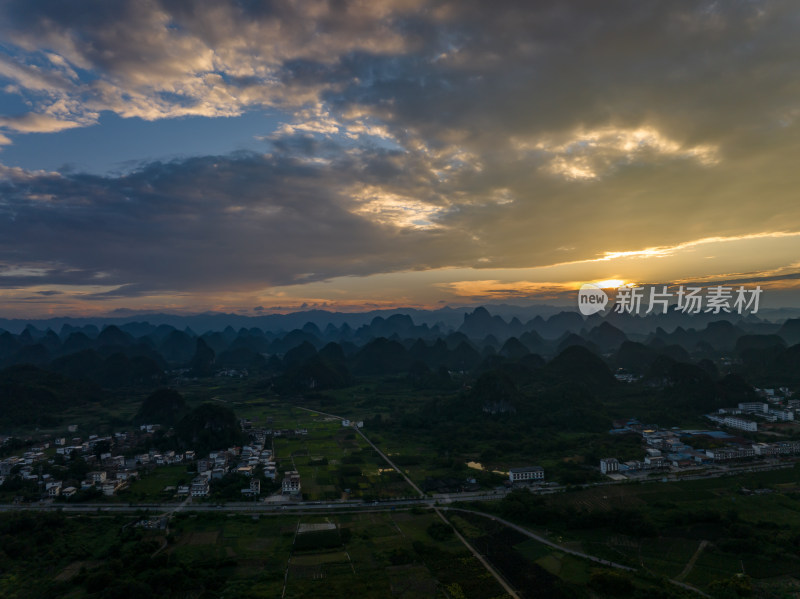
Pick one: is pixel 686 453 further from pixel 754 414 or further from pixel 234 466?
pixel 234 466

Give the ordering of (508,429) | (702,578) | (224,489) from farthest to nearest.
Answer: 1. (508,429)
2. (224,489)
3. (702,578)

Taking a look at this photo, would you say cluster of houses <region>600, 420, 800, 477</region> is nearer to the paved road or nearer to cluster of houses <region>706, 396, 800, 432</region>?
cluster of houses <region>706, 396, 800, 432</region>

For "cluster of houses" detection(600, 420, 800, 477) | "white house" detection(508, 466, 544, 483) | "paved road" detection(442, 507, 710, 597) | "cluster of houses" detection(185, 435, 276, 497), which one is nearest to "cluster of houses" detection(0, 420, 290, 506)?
"cluster of houses" detection(185, 435, 276, 497)

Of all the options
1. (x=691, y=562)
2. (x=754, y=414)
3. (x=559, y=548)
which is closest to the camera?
(x=691, y=562)

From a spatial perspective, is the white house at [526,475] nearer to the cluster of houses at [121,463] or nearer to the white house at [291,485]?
the white house at [291,485]

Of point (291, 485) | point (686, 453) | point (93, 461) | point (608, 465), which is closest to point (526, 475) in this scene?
point (608, 465)

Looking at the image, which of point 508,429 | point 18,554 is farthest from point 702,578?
point 18,554

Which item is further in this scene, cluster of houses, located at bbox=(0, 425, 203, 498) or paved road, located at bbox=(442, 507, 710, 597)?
cluster of houses, located at bbox=(0, 425, 203, 498)

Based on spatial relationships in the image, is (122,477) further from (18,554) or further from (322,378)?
(322,378)
